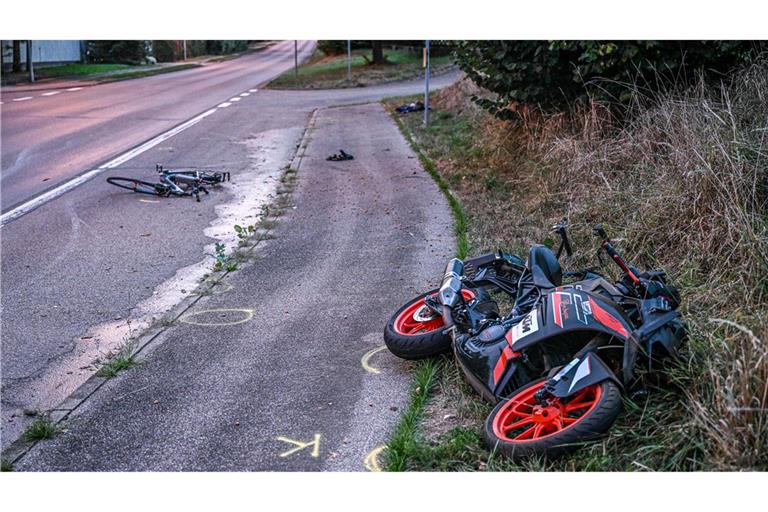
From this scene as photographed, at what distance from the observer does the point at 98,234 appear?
10.1m

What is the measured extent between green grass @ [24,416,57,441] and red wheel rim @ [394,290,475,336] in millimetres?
2436

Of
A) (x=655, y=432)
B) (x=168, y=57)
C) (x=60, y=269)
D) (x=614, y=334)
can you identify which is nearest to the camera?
(x=655, y=432)

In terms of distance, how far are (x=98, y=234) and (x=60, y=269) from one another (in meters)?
1.49

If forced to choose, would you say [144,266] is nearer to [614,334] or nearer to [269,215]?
[269,215]

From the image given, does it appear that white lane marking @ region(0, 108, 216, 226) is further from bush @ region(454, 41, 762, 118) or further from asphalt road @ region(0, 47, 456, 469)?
bush @ region(454, 41, 762, 118)

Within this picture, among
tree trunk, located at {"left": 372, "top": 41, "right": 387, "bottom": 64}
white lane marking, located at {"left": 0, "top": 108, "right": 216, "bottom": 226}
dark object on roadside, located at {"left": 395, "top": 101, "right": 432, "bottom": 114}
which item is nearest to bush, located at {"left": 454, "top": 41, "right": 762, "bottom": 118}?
white lane marking, located at {"left": 0, "top": 108, "right": 216, "bottom": 226}

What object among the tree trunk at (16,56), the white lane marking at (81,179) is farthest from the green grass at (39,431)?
the tree trunk at (16,56)

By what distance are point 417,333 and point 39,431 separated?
8.59 feet

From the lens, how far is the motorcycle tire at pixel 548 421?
4.21 m

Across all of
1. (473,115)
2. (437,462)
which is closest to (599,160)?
(437,462)

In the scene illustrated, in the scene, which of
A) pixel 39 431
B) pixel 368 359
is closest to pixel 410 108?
pixel 368 359

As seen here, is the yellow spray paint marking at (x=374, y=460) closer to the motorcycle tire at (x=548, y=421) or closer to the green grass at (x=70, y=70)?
the motorcycle tire at (x=548, y=421)

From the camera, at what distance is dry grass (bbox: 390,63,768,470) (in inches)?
A: 158

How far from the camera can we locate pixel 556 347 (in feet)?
15.9
